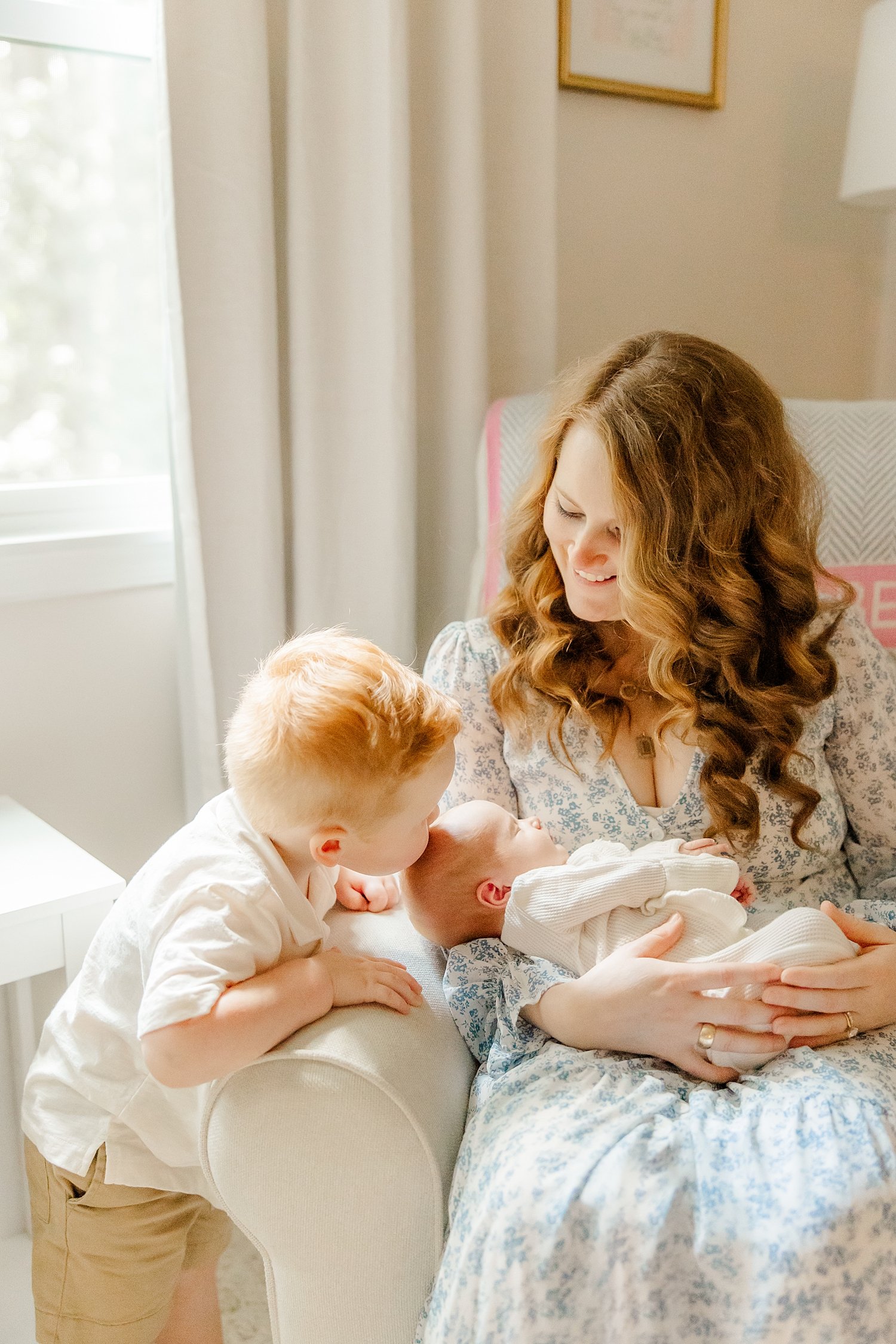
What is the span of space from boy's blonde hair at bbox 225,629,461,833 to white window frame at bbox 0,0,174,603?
672 mm

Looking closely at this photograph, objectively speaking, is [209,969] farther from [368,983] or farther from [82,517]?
[82,517]

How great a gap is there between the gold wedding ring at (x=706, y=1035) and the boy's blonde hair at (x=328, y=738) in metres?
0.37

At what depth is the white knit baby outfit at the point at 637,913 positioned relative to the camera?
1.13 meters

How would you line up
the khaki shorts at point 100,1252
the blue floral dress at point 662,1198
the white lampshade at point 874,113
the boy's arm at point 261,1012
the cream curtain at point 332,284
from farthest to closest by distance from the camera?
the white lampshade at point 874,113
the cream curtain at point 332,284
the khaki shorts at point 100,1252
the boy's arm at point 261,1012
the blue floral dress at point 662,1198

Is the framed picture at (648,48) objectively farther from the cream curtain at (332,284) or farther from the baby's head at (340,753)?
the baby's head at (340,753)

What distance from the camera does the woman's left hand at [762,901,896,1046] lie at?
1073 mm

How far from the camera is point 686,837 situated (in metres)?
1.36

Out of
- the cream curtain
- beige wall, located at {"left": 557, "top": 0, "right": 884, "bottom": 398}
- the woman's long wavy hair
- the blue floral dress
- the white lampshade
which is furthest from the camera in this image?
beige wall, located at {"left": 557, "top": 0, "right": 884, "bottom": 398}

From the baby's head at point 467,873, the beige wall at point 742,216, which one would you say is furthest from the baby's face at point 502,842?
the beige wall at point 742,216

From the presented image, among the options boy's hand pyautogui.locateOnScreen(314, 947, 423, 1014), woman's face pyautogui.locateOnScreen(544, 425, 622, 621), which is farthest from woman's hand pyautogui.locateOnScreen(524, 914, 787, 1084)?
woman's face pyautogui.locateOnScreen(544, 425, 622, 621)

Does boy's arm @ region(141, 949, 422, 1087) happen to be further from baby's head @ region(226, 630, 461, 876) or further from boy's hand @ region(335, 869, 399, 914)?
boy's hand @ region(335, 869, 399, 914)

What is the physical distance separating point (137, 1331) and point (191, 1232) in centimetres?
11

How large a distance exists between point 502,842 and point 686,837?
0.25 m

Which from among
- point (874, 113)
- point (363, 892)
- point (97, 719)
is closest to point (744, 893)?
point (363, 892)
